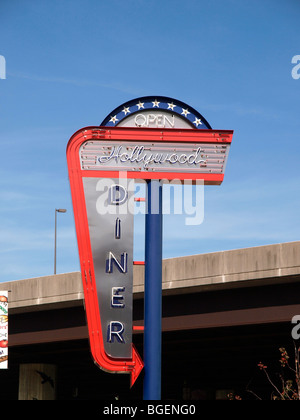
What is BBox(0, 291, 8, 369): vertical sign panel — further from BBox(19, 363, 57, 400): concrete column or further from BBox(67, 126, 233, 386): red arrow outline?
BBox(67, 126, 233, 386): red arrow outline

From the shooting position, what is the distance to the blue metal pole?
71.5ft

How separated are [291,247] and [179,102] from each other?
813 cm

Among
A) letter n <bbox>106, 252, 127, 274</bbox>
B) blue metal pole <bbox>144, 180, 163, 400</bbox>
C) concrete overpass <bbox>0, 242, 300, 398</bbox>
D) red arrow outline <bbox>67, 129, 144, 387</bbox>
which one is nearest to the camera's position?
red arrow outline <bbox>67, 129, 144, 387</bbox>

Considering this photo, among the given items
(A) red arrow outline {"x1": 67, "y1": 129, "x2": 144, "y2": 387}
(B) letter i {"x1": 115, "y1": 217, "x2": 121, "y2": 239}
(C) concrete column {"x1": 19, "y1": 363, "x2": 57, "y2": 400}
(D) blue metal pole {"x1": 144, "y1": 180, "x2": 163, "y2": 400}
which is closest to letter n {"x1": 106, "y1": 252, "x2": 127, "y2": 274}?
(A) red arrow outline {"x1": 67, "y1": 129, "x2": 144, "y2": 387}

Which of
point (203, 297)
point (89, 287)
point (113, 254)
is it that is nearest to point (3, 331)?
point (203, 297)

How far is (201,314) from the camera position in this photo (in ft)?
110

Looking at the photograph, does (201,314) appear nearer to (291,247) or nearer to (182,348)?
(291,247)

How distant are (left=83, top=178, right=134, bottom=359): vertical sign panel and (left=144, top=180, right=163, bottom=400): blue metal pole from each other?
0.54 m

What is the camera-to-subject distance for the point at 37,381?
4800cm

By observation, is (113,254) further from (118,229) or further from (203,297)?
(203,297)

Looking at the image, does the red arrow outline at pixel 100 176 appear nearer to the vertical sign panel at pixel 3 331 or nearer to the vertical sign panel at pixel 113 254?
the vertical sign panel at pixel 113 254
